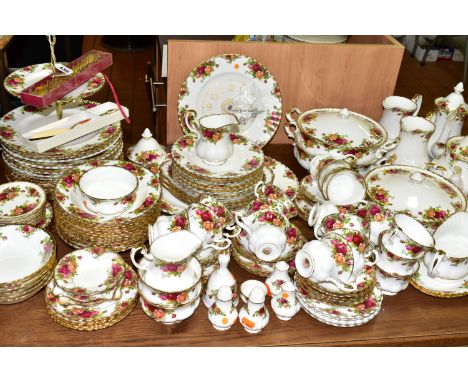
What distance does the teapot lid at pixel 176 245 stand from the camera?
48.9 inches

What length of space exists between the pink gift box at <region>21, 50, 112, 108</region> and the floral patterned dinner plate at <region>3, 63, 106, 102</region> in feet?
0.19

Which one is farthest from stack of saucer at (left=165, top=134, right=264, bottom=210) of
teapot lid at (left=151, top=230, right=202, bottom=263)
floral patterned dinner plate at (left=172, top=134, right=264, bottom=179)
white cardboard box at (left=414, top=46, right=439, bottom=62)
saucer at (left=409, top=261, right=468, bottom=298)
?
white cardboard box at (left=414, top=46, right=439, bottom=62)

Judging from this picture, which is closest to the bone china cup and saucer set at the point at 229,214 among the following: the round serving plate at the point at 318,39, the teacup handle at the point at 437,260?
the teacup handle at the point at 437,260

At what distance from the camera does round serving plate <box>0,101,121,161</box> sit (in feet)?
4.87

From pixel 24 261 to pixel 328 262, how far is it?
76 cm

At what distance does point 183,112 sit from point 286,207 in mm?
537

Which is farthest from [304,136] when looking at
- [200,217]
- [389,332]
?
[389,332]

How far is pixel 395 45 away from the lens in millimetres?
1815

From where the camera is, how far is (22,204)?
1495 millimetres

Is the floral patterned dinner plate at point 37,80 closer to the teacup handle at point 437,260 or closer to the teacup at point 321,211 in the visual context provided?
the teacup at point 321,211

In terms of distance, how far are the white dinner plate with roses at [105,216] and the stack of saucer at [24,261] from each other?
0.34 ft

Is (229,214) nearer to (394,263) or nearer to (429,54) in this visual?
(394,263)

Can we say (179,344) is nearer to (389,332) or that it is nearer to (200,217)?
(200,217)

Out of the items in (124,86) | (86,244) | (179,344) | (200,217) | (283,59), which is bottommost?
(124,86)
